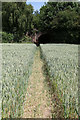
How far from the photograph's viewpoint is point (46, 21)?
30.0 m

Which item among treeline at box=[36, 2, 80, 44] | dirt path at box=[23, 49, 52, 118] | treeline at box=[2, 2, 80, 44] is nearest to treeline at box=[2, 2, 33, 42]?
treeline at box=[2, 2, 80, 44]

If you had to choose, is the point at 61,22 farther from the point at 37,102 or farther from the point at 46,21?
the point at 37,102

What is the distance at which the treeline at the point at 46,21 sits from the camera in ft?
84.1

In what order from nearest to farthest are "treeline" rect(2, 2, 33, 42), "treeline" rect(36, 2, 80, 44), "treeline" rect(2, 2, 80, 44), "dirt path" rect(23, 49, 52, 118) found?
"dirt path" rect(23, 49, 52, 118) < "treeline" rect(2, 2, 33, 42) < "treeline" rect(2, 2, 80, 44) < "treeline" rect(36, 2, 80, 44)

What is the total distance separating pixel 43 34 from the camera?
109 feet

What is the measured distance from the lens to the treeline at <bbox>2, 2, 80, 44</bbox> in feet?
84.1

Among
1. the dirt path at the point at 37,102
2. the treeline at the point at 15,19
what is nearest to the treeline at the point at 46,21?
the treeline at the point at 15,19

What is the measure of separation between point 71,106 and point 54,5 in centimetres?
3213

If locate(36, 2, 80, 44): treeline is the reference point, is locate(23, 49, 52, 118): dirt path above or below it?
below

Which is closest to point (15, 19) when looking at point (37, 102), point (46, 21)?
point (46, 21)

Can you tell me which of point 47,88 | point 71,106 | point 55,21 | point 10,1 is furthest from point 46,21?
point 71,106

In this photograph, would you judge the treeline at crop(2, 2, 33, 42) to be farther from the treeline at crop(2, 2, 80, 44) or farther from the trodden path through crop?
the trodden path through crop

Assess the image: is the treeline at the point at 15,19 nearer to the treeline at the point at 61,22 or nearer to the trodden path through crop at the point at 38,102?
the treeline at the point at 61,22

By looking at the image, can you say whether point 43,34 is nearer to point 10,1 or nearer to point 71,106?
point 10,1
